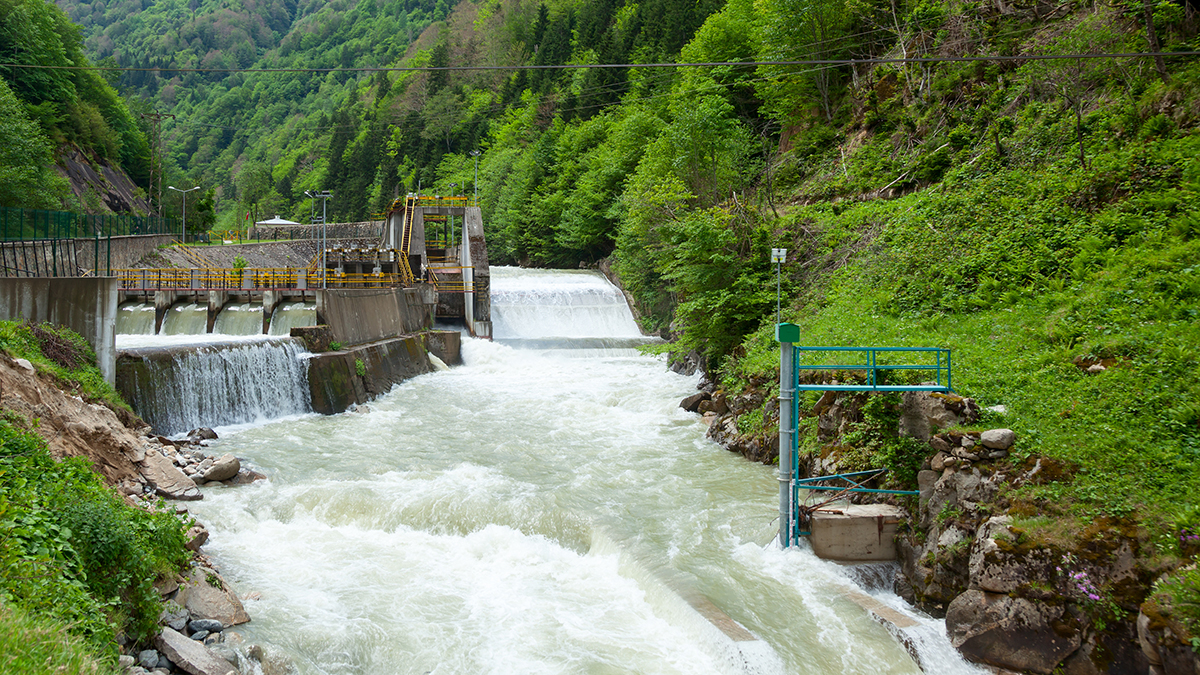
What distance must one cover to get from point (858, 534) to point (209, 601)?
7.21 meters

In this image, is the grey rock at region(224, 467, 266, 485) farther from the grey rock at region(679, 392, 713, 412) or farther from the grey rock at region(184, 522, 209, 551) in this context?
the grey rock at region(679, 392, 713, 412)

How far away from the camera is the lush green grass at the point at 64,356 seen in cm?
1073

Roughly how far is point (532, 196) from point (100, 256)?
27.4 metres

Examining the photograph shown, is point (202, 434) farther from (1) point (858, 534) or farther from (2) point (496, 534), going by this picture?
(1) point (858, 534)

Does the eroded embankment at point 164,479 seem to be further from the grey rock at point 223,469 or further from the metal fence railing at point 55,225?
the metal fence railing at point 55,225

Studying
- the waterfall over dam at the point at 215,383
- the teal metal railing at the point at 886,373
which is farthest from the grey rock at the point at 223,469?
the teal metal railing at the point at 886,373

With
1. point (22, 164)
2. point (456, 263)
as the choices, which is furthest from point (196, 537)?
point (22, 164)

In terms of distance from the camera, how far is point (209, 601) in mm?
6766

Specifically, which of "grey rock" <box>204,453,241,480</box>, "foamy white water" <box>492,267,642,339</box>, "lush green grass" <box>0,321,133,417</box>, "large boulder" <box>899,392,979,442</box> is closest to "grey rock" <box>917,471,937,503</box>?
"large boulder" <box>899,392,979,442</box>

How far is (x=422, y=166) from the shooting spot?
77.1 metres

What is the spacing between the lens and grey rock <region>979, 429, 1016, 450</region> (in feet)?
23.1

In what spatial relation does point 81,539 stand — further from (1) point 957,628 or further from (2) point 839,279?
(2) point 839,279

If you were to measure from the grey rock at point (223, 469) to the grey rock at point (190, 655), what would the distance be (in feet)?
18.4

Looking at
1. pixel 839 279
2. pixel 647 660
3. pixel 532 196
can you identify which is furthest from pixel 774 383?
pixel 532 196
